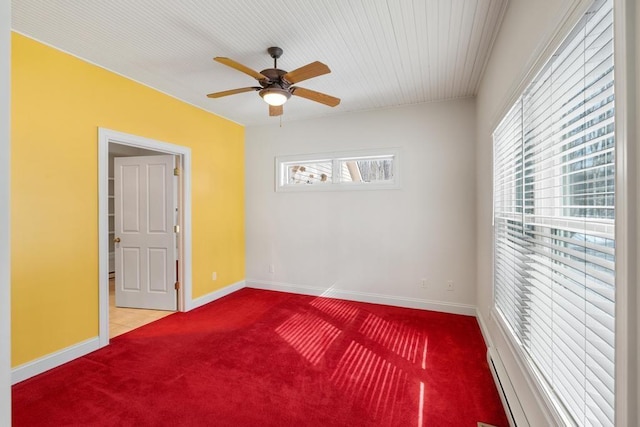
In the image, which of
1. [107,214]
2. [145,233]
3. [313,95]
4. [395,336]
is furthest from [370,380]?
[145,233]

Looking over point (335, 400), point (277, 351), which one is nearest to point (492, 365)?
point (335, 400)

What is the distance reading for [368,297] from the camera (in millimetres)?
4105

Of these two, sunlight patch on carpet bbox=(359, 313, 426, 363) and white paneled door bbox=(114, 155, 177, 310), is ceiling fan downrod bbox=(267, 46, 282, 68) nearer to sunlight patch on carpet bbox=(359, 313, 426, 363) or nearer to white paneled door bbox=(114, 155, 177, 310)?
white paneled door bbox=(114, 155, 177, 310)

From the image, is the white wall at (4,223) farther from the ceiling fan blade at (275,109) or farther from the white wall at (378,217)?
the white wall at (378,217)

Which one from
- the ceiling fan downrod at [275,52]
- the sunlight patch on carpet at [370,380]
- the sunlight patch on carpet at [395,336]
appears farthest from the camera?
the sunlight patch on carpet at [395,336]

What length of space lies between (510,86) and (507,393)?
1.94m

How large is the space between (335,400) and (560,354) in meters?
1.40

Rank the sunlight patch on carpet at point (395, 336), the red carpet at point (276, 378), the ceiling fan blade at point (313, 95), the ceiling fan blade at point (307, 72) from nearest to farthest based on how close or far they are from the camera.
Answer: the red carpet at point (276, 378) < the ceiling fan blade at point (307, 72) < the ceiling fan blade at point (313, 95) < the sunlight patch on carpet at point (395, 336)

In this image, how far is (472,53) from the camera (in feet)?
8.62

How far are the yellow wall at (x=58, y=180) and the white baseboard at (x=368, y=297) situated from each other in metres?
2.33

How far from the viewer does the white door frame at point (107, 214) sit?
2850mm

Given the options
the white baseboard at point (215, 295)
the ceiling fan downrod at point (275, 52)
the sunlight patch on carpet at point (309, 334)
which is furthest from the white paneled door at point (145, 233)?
the ceiling fan downrod at point (275, 52)

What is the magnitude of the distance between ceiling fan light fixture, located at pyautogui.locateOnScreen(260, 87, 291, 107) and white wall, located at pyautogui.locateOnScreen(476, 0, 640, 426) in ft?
5.44

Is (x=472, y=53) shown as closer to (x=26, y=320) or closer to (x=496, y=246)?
(x=496, y=246)
